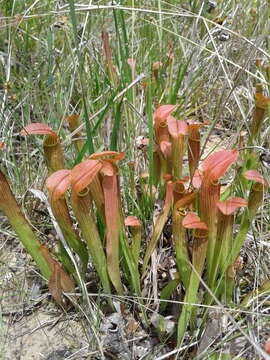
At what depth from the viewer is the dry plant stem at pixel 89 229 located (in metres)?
0.99

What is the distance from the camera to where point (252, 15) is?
2.35 meters

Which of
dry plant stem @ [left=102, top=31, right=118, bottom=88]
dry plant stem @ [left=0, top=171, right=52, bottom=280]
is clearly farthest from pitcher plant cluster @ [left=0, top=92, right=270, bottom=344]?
dry plant stem @ [left=102, top=31, right=118, bottom=88]

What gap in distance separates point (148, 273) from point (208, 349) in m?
0.32

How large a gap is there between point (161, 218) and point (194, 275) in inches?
8.7

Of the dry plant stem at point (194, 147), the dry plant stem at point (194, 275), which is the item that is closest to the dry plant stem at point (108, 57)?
the dry plant stem at point (194, 147)

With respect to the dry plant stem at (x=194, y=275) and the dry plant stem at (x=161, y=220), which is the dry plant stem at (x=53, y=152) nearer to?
the dry plant stem at (x=161, y=220)

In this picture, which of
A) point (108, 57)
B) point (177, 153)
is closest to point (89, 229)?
point (177, 153)

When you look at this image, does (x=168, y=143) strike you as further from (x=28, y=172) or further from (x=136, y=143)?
(x=28, y=172)

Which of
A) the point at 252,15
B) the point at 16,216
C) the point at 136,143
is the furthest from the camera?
the point at 252,15

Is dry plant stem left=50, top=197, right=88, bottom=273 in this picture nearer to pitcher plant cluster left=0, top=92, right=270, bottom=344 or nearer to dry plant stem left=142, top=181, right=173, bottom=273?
pitcher plant cluster left=0, top=92, right=270, bottom=344

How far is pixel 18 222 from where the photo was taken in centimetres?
110

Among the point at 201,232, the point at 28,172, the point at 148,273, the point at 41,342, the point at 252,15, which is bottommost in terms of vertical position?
the point at 41,342

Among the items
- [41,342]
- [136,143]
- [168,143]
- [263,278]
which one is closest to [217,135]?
[136,143]

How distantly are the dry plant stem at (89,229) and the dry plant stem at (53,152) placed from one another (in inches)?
7.1
